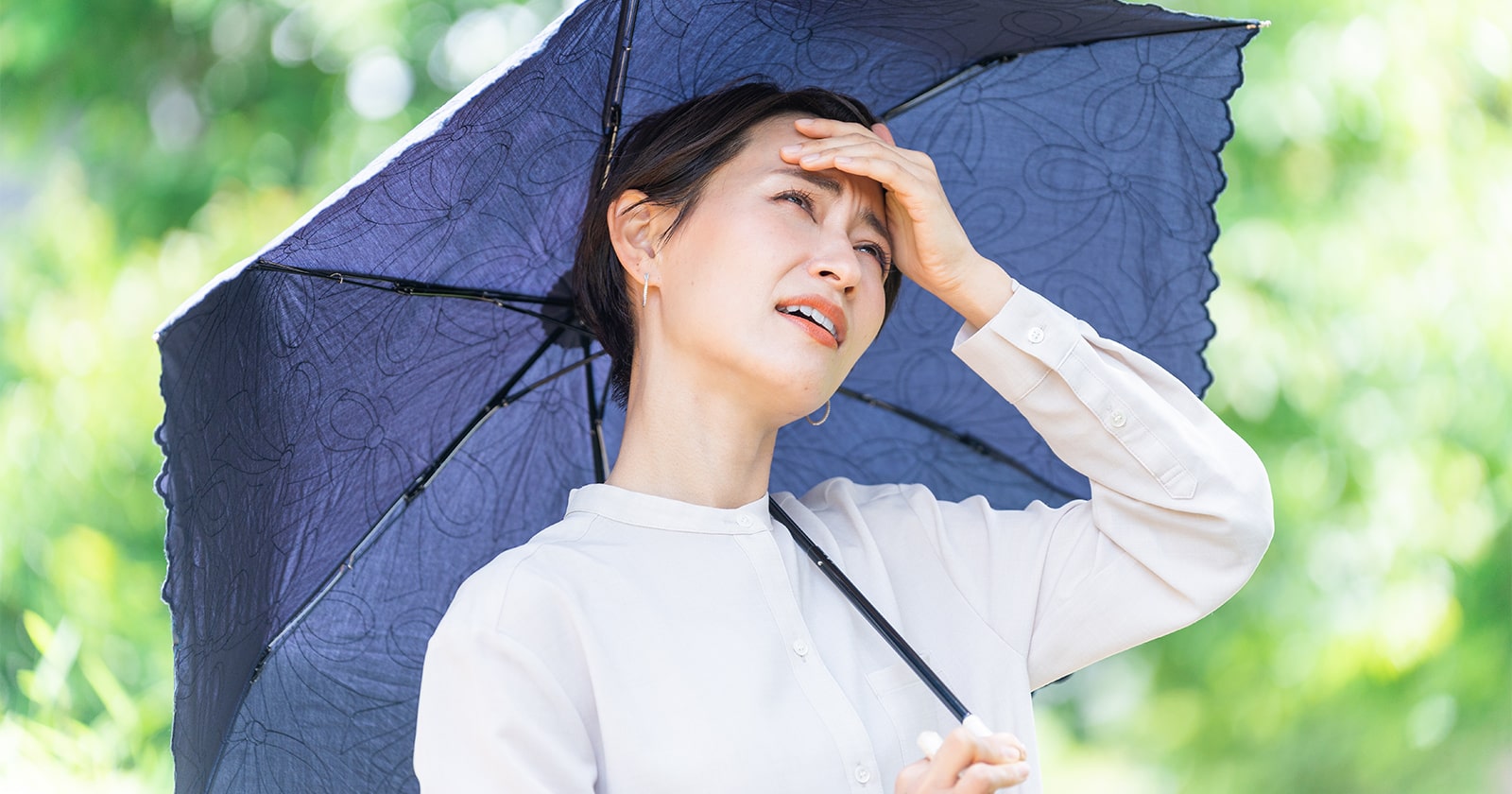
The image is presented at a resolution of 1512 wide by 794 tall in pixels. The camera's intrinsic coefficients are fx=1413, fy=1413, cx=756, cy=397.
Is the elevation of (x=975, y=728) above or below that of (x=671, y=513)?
below

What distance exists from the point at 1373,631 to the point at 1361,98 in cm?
161

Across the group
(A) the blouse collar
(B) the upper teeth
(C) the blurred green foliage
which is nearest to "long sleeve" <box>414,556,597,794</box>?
(A) the blouse collar

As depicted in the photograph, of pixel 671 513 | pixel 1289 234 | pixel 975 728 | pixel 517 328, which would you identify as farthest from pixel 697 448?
Result: pixel 1289 234

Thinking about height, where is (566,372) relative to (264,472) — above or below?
above

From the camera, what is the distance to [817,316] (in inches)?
63.5

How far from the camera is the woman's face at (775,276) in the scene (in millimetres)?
1597

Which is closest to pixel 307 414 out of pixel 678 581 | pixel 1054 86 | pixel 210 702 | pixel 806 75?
pixel 210 702

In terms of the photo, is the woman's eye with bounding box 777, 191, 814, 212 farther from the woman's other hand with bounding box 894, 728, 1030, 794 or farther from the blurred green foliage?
the blurred green foliage

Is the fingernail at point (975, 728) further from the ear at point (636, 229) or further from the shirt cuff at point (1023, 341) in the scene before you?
the ear at point (636, 229)

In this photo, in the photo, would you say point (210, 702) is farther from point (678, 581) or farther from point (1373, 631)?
point (1373, 631)

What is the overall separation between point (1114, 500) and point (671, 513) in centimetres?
54

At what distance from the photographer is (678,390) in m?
1.71

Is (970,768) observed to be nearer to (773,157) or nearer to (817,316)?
(817,316)

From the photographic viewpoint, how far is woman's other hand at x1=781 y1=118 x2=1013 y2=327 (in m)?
1.67
